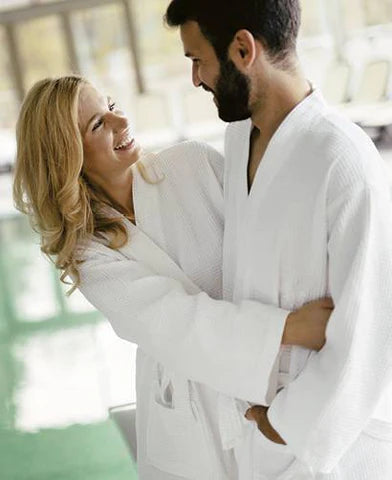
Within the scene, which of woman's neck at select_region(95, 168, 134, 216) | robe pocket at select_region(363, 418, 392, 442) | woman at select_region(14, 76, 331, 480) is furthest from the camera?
woman's neck at select_region(95, 168, 134, 216)

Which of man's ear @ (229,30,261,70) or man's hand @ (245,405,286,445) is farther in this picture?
man's hand @ (245,405,286,445)

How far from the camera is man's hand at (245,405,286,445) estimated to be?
1587 mm

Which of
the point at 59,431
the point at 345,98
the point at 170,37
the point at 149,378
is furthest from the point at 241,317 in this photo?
the point at 170,37

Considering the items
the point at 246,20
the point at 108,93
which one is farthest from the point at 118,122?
the point at 108,93

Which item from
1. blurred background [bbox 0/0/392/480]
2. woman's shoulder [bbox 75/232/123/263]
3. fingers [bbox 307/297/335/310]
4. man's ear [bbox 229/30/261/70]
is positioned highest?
man's ear [bbox 229/30/261/70]

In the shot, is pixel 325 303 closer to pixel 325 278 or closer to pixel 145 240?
pixel 325 278

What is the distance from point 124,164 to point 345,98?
11532 mm

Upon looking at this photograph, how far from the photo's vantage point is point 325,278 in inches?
58.2

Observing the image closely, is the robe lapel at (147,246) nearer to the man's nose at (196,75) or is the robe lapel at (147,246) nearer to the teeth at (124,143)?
the teeth at (124,143)

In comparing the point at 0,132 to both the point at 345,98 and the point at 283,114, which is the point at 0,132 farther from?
the point at 283,114

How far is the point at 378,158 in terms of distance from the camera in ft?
4.78

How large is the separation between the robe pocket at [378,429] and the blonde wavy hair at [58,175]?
690mm

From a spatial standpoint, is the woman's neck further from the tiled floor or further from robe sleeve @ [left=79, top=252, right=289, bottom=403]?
the tiled floor

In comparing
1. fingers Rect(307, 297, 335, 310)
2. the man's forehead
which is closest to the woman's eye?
the man's forehead
